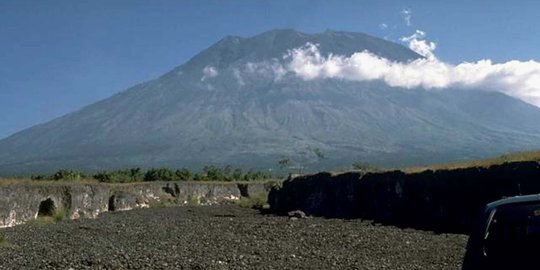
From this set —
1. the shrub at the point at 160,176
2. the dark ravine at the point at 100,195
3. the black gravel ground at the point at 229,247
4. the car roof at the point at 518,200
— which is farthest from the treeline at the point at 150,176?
the car roof at the point at 518,200

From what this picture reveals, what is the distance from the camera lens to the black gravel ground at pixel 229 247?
19.6m

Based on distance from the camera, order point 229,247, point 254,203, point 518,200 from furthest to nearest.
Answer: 1. point 254,203
2. point 229,247
3. point 518,200

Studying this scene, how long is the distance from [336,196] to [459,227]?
15769 millimetres

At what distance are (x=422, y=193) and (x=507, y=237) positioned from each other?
98.9 feet

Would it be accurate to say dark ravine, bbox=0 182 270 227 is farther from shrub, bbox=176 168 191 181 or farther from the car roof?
the car roof

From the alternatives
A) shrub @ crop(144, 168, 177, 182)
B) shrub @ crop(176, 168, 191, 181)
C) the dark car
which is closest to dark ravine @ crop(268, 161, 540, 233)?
the dark car

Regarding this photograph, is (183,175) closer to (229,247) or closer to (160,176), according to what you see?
(160,176)

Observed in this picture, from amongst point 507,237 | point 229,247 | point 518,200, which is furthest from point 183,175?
point 507,237

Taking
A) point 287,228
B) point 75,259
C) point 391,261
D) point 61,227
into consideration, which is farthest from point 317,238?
point 61,227

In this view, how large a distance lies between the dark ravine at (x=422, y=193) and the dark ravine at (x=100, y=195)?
1581 cm

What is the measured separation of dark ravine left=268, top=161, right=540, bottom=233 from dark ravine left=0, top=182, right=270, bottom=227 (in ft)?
51.9

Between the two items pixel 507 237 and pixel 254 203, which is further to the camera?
pixel 254 203

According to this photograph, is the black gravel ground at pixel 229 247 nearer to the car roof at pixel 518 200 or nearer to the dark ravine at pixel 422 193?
the dark ravine at pixel 422 193

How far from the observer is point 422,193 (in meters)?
36.6
